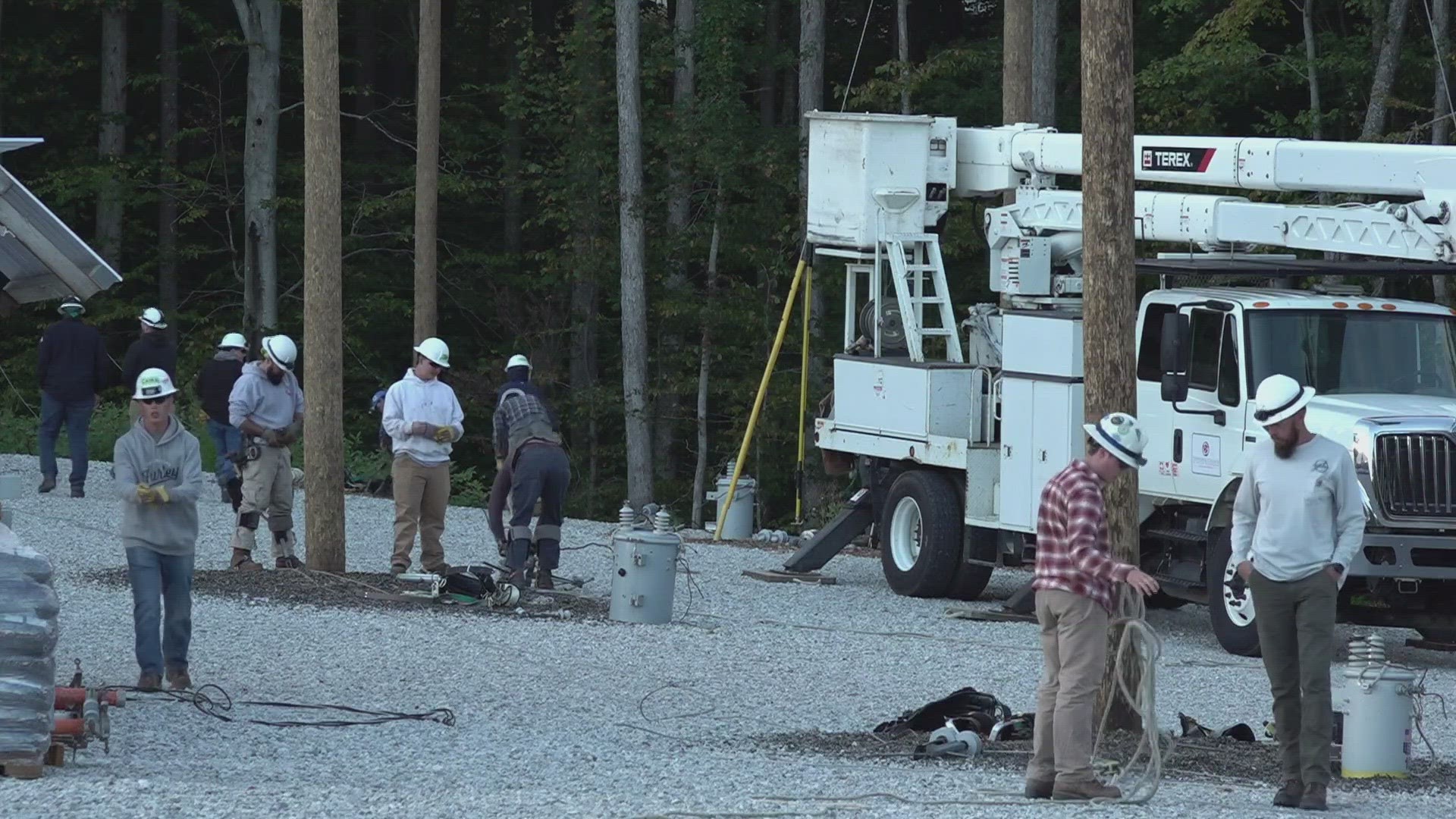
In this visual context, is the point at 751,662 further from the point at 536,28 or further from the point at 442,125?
the point at 536,28

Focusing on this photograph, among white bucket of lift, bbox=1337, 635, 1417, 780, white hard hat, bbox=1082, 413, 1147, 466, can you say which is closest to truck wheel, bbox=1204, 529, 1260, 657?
white bucket of lift, bbox=1337, 635, 1417, 780

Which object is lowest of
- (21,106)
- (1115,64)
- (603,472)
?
(603,472)

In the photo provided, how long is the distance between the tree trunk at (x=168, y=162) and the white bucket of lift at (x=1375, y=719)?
3133 centimetres

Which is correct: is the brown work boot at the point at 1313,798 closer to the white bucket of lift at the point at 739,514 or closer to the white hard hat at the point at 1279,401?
the white hard hat at the point at 1279,401

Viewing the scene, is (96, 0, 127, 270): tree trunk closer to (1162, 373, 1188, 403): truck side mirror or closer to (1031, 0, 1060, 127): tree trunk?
(1031, 0, 1060, 127): tree trunk

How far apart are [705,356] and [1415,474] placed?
21038mm

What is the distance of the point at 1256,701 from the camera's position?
1298 cm

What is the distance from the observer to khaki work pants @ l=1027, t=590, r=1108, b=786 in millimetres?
9055

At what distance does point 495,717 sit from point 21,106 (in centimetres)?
2960

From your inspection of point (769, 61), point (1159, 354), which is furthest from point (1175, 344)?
point (769, 61)

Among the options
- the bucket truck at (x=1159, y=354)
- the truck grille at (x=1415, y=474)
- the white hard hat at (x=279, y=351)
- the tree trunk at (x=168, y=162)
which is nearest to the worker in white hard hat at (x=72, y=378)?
the white hard hat at (x=279, y=351)

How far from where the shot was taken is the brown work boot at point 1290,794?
920 cm

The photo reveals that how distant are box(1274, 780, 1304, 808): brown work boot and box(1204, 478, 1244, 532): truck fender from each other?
6219 mm

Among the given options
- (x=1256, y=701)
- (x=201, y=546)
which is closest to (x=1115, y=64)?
(x=1256, y=701)
